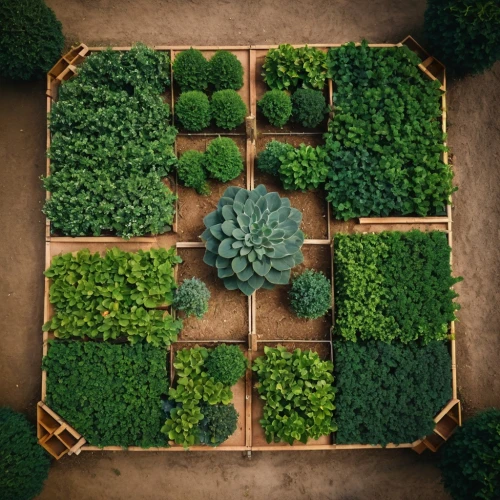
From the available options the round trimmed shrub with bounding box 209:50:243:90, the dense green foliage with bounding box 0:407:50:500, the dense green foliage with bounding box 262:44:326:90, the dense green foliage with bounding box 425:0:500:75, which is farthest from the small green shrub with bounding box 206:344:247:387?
the dense green foliage with bounding box 425:0:500:75

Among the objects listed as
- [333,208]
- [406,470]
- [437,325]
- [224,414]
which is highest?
[333,208]

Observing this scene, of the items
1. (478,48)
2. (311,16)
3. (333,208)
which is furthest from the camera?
(311,16)

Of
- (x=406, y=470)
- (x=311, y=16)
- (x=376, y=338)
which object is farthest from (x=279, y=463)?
(x=311, y=16)

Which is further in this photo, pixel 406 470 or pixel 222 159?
pixel 406 470

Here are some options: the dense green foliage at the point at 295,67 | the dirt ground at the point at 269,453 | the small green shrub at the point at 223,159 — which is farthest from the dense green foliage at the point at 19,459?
the dense green foliage at the point at 295,67

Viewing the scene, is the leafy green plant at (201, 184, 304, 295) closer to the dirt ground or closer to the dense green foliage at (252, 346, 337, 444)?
the dense green foliage at (252, 346, 337, 444)

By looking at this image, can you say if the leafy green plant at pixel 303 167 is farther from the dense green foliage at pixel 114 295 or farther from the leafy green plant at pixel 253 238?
the dense green foliage at pixel 114 295

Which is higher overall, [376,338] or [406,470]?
[376,338]

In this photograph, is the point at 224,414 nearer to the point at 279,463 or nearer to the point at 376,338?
the point at 279,463
